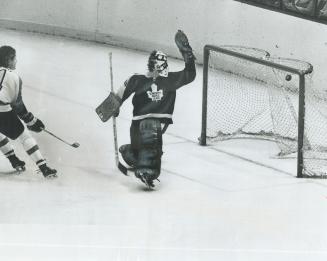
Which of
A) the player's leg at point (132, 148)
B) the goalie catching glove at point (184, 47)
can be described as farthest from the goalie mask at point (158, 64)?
the player's leg at point (132, 148)

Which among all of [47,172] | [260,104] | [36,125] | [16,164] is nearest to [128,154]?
[47,172]

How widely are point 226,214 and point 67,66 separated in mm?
2138

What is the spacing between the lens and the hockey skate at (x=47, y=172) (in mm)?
6613

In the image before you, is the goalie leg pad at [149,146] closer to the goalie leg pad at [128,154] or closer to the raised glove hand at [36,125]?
the goalie leg pad at [128,154]

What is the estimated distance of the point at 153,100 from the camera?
655 centimetres

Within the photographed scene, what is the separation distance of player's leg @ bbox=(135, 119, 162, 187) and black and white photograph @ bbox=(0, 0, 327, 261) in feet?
0.03

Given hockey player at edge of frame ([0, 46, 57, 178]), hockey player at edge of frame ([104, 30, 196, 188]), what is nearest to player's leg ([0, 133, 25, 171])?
hockey player at edge of frame ([0, 46, 57, 178])

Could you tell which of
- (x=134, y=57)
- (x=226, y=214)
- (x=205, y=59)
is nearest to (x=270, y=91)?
(x=205, y=59)

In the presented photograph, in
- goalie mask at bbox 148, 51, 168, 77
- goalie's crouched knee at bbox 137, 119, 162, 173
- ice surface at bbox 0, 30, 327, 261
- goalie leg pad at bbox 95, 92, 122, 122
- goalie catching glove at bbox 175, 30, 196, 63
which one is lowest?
ice surface at bbox 0, 30, 327, 261

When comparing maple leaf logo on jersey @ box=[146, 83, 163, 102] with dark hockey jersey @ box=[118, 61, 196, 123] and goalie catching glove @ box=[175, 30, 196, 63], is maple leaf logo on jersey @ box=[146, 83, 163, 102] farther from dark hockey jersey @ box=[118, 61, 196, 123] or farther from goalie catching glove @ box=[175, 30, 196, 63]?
goalie catching glove @ box=[175, 30, 196, 63]

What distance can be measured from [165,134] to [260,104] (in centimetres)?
100

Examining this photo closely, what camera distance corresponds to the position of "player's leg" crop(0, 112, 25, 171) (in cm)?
666

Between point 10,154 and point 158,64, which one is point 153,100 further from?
point 10,154

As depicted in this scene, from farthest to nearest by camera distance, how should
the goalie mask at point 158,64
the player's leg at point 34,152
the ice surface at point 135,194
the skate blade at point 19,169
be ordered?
the skate blade at point 19,169
the player's leg at point 34,152
the goalie mask at point 158,64
the ice surface at point 135,194
